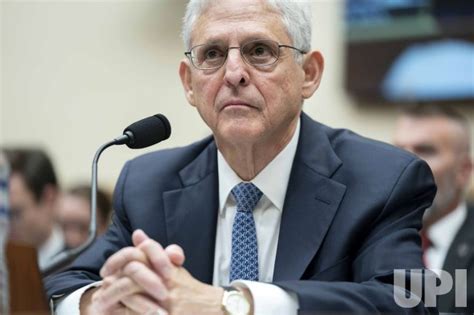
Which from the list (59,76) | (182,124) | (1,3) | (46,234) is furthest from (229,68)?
(1,3)

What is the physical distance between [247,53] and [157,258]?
0.56 meters

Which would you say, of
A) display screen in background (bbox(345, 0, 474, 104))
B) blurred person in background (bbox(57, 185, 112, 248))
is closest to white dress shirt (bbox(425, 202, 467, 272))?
display screen in background (bbox(345, 0, 474, 104))

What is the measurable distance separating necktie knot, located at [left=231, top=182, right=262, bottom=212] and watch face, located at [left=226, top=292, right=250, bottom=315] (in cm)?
47

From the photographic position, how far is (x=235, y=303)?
1817mm

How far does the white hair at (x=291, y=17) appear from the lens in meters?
2.18

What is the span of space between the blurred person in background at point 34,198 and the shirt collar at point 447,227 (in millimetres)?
1749

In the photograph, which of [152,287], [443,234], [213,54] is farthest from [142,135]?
[443,234]

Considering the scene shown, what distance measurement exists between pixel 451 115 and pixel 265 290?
251 cm

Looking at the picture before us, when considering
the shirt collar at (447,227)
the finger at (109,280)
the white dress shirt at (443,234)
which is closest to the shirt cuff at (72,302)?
the finger at (109,280)

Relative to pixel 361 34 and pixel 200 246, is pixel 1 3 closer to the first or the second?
pixel 361 34

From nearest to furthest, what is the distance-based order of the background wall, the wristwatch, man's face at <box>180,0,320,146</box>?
1. the wristwatch
2. man's face at <box>180,0,320,146</box>
3. the background wall

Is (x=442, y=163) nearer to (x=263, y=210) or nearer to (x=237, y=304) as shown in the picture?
(x=263, y=210)

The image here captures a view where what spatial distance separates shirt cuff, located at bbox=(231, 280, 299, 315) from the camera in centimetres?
181

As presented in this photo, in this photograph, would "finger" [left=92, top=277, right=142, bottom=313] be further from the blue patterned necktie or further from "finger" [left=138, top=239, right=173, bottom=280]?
the blue patterned necktie
